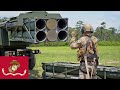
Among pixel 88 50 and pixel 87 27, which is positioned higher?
pixel 87 27

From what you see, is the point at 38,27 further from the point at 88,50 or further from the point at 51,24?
the point at 88,50

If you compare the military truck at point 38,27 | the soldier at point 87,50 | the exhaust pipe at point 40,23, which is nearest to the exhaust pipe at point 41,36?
→ the military truck at point 38,27

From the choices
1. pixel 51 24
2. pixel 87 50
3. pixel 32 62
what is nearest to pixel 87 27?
pixel 87 50

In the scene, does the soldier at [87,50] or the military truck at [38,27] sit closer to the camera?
the soldier at [87,50]

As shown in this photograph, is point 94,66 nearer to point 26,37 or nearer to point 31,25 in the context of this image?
point 31,25

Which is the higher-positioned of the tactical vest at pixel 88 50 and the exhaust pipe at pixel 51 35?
the exhaust pipe at pixel 51 35

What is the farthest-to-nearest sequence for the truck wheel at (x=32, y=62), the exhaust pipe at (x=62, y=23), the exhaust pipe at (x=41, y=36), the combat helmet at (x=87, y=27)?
the truck wheel at (x=32, y=62), the exhaust pipe at (x=62, y=23), the exhaust pipe at (x=41, y=36), the combat helmet at (x=87, y=27)

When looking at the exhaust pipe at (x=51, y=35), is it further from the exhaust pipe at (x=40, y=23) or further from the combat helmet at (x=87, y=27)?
the combat helmet at (x=87, y=27)

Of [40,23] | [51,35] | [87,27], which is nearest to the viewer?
[87,27]
